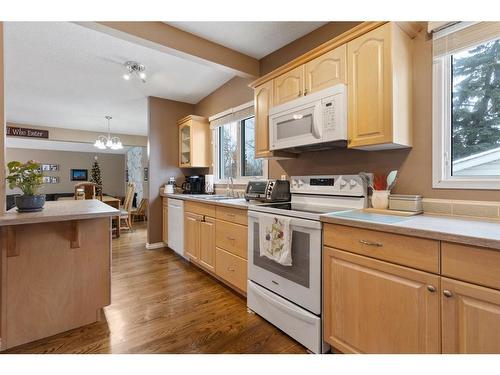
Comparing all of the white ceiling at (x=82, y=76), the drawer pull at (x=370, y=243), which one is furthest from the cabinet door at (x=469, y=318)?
the white ceiling at (x=82, y=76)

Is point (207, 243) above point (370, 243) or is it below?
below

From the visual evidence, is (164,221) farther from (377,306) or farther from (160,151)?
(377,306)

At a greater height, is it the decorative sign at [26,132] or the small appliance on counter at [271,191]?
the decorative sign at [26,132]

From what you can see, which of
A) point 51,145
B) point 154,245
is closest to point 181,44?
point 154,245

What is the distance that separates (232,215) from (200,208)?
66 centimetres

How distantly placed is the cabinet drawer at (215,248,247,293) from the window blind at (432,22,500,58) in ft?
6.68

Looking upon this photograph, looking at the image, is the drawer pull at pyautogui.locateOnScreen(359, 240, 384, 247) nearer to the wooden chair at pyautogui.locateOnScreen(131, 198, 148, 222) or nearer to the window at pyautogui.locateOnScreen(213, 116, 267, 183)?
the window at pyautogui.locateOnScreen(213, 116, 267, 183)

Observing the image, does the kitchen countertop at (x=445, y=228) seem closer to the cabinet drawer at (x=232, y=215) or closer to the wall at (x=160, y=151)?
the cabinet drawer at (x=232, y=215)

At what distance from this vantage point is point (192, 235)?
299cm

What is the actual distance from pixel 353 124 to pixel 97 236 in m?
2.03

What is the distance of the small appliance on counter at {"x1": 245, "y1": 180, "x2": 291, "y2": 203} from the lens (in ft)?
7.46

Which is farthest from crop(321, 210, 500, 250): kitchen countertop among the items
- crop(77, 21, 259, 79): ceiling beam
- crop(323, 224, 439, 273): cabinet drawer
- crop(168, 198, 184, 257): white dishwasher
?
crop(168, 198, 184, 257): white dishwasher

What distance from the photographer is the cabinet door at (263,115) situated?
2299 millimetres

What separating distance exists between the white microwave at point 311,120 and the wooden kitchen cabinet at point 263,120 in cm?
16
